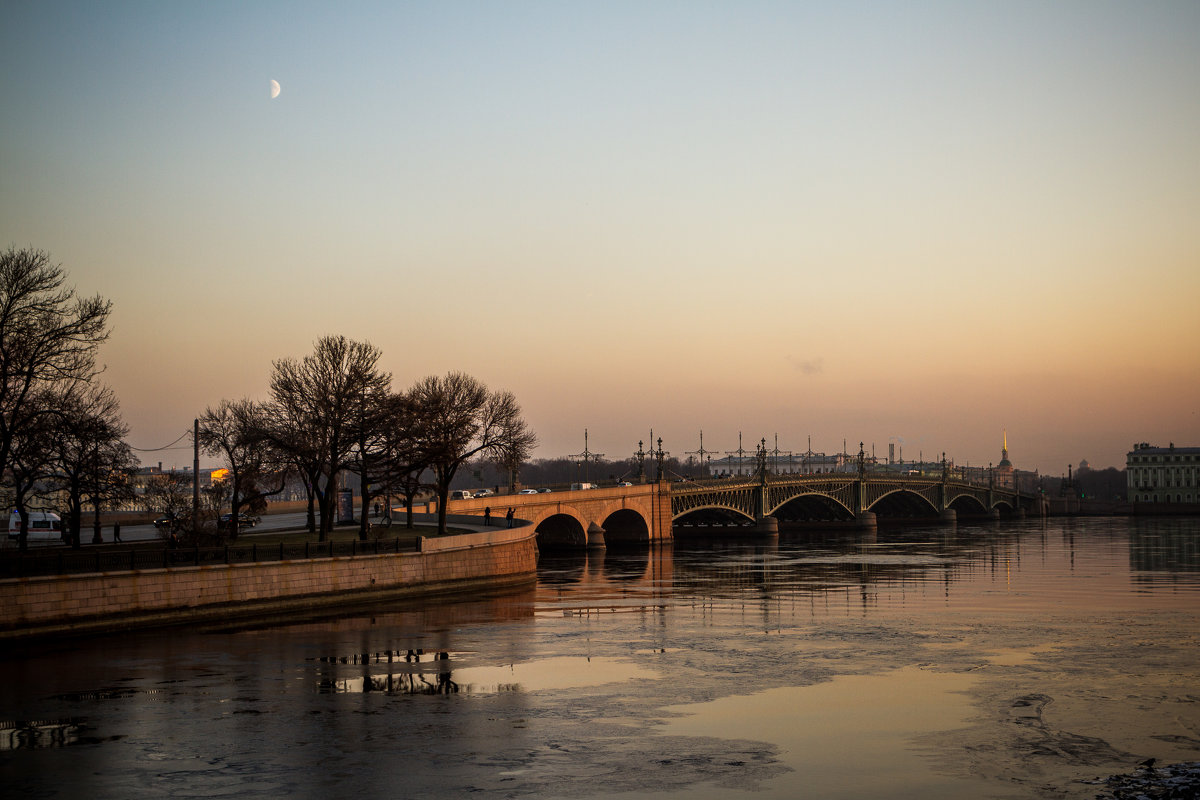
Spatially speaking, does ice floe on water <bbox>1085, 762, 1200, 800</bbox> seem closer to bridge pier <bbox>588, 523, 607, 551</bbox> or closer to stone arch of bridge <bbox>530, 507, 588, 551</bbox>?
stone arch of bridge <bbox>530, 507, 588, 551</bbox>

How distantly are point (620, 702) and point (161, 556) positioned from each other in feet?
64.7

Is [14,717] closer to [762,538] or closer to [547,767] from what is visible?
[547,767]

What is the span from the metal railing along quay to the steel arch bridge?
2506 inches

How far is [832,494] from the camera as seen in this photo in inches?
5566

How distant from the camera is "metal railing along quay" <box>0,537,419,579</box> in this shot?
3494 centimetres

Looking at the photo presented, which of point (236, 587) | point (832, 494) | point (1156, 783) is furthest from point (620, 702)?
point (832, 494)

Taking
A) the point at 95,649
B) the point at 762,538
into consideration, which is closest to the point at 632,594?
the point at 95,649

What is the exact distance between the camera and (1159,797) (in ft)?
60.3

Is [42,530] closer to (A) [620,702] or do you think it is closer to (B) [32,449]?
(B) [32,449]

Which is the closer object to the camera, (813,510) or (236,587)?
(236,587)

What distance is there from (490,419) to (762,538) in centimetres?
5390

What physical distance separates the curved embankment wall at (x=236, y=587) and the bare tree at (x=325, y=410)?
7.17 meters

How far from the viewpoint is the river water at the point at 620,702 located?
20062mm

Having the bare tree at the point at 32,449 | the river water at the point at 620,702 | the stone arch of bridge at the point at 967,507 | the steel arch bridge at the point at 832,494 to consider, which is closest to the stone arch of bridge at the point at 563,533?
the steel arch bridge at the point at 832,494
